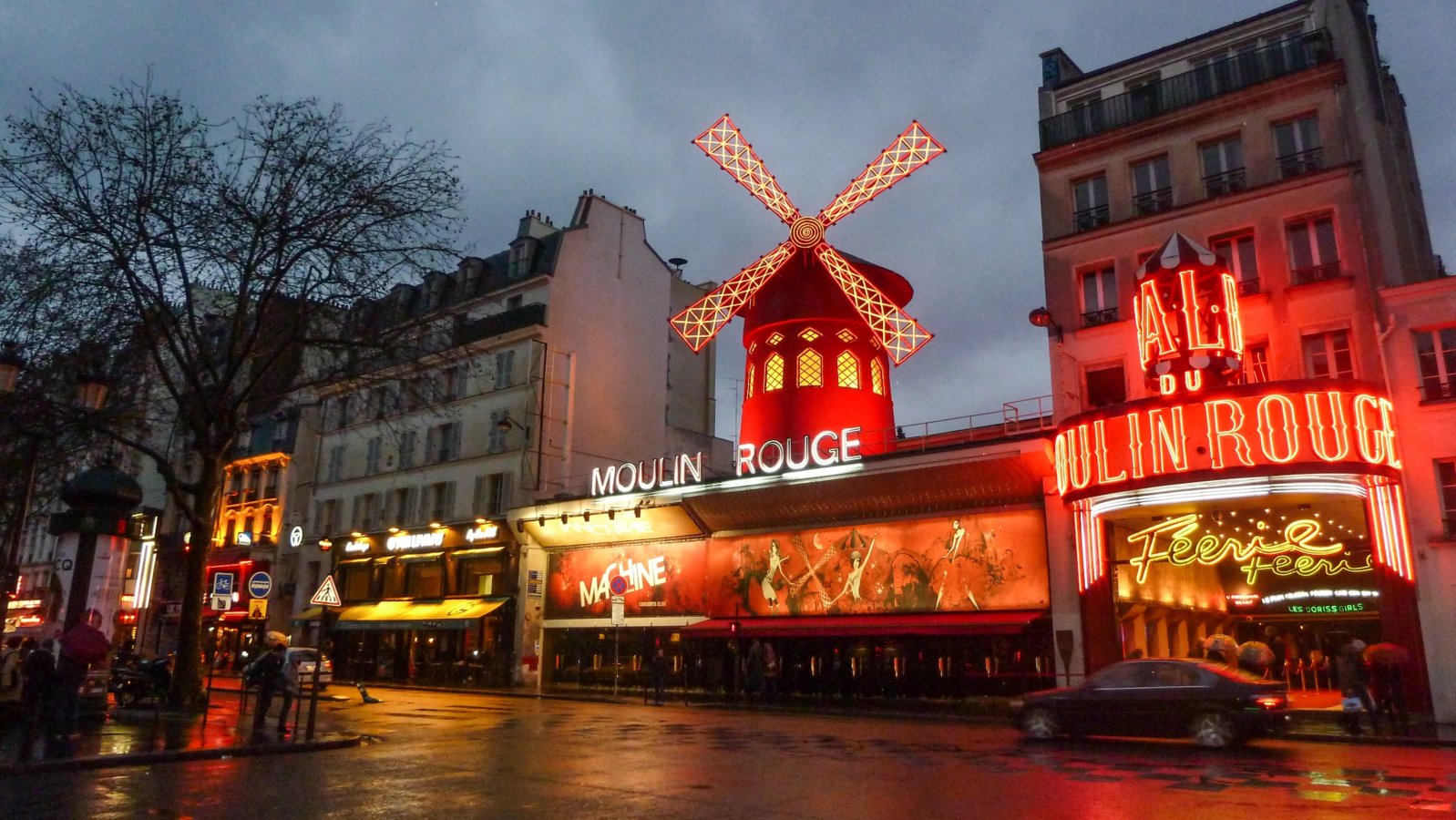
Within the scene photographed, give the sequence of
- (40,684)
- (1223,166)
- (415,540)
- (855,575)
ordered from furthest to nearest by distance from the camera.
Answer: (415,540) < (855,575) < (1223,166) < (40,684)

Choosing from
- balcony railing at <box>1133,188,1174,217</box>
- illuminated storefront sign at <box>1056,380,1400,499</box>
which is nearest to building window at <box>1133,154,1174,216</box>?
balcony railing at <box>1133,188,1174,217</box>

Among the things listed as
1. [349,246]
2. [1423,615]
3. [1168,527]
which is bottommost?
[1423,615]

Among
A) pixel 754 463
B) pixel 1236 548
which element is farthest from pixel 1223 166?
pixel 754 463

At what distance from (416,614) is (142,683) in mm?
15147

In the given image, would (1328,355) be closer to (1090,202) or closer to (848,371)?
(1090,202)

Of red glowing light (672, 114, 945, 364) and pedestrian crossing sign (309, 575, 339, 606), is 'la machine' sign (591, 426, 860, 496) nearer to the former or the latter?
red glowing light (672, 114, 945, 364)

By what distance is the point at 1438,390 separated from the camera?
16.8 m

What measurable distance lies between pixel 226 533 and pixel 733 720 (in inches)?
1241

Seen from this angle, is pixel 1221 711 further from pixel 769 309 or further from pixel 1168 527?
pixel 769 309

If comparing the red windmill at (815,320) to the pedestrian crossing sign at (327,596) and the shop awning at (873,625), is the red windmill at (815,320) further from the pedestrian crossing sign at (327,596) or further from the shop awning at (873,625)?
the pedestrian crossing sign at (327,596)

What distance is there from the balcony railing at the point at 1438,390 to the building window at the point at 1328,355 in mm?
1076

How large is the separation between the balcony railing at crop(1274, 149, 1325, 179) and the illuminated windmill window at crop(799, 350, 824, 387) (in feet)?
37.8

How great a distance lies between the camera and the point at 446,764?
399 inches

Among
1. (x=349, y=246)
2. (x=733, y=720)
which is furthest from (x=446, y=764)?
(x=349, y=246)
